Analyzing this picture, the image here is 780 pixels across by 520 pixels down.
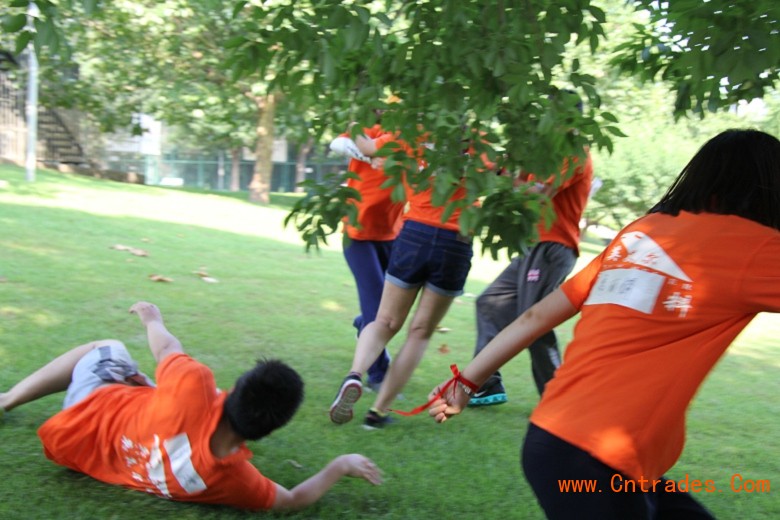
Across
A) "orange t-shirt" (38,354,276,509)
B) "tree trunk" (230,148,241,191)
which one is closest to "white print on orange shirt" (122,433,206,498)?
"orange t-shirt" (38,354,276,509)

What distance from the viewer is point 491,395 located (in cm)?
557

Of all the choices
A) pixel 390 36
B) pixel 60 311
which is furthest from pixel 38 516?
pixel 60 311

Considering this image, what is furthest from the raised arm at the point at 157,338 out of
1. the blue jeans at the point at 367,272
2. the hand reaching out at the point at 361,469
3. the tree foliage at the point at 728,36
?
the tree foliage at the point at 728,36

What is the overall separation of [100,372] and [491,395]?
8.68ft

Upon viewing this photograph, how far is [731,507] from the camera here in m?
4.10

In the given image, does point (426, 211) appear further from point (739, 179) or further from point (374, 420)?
point (739, 179)

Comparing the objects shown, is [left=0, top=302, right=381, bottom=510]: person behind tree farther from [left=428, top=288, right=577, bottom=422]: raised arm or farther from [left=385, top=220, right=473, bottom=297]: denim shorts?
[left=385, top=220, right=473, bottom=297]: denim shorts

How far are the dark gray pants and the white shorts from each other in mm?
2262

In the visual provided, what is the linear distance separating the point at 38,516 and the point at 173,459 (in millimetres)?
570

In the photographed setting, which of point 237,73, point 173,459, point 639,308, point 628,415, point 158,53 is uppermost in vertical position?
point 158,53

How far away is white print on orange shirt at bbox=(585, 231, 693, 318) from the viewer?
2.09m

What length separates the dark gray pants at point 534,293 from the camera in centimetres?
503

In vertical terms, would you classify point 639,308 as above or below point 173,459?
above

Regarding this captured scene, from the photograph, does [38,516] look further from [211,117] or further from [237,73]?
[211,117]
